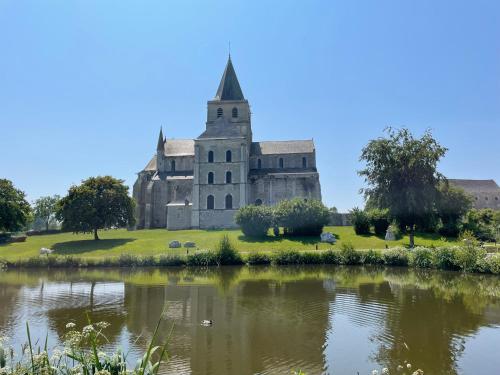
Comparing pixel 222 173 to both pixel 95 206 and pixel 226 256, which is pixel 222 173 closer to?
pixel 95 206

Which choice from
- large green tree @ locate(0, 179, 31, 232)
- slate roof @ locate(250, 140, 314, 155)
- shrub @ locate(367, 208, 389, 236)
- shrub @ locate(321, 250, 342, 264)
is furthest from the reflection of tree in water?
large green tree @ locate(0, 179, 31, 232)

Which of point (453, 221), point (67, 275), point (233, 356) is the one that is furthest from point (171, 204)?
point (233, 356)

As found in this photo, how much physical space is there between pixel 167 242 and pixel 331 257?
16.0 meters

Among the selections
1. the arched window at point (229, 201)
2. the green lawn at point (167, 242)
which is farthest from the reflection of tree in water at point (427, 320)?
the arched window at point (229, 201)

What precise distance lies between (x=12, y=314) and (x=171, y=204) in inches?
1446

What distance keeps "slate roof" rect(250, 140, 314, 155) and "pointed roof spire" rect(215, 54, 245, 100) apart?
715 centimetres

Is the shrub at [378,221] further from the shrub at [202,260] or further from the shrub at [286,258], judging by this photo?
the shrub at [202,260]

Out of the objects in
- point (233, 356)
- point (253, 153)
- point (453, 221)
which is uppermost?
point (253, 153)

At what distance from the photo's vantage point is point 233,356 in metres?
10.9

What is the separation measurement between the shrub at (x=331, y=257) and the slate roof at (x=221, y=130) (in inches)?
989

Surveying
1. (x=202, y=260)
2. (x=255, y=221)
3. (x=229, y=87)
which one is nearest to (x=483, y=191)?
(x=229, y=87)

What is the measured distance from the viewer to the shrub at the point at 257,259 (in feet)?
104

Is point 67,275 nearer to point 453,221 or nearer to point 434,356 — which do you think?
point 434,356

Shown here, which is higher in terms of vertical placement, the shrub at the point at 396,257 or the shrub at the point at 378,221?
the shrub at the point at 378,221
